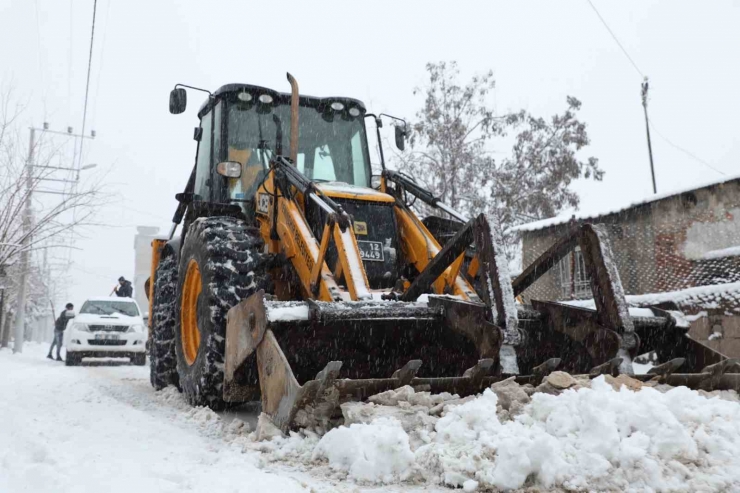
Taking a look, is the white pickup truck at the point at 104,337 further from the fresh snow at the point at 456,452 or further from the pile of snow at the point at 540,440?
the pile of snow at the point at 540,440

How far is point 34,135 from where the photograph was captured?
61.7 ft

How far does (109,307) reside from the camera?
14.9m

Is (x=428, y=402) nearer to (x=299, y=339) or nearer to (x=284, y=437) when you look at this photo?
(x=284, y=437)

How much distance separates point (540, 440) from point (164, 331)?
16.0 feet

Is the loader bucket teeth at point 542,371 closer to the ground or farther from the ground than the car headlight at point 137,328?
closer to the ground

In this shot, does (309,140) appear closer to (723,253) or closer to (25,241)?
(723,253)

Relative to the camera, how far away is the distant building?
10359mm

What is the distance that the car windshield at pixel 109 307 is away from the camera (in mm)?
14680

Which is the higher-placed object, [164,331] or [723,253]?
[723,253]

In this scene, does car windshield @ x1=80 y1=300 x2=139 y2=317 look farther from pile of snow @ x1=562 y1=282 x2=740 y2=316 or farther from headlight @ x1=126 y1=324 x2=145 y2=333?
pile of snow @ x1=562 y1=282 x2=740 y2=316

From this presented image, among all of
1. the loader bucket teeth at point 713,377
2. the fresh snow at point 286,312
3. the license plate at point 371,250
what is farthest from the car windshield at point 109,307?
the loader bucket teeth at point 713,377

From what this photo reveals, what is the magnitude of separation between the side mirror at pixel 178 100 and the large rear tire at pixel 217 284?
50.3 inches

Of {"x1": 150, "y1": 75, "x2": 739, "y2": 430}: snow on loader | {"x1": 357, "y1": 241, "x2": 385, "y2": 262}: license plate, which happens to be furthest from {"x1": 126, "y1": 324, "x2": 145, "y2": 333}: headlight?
{"x1": 357, "y1": 241, "x2": 385, "y2": 262}: license plate

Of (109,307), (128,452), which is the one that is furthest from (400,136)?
(109,307)
